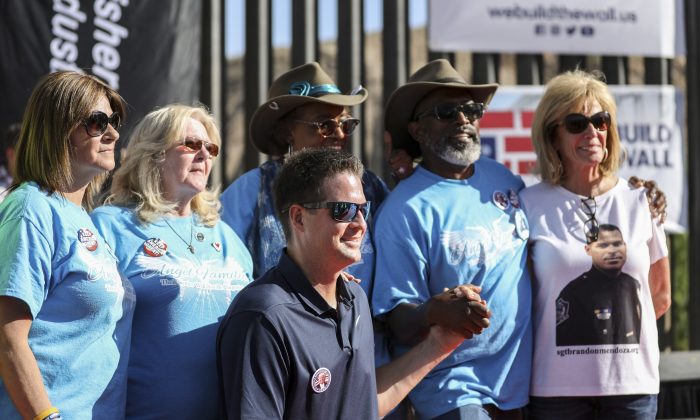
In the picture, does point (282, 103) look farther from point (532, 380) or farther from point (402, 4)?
point (402, 4)

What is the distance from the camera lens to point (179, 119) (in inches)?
123

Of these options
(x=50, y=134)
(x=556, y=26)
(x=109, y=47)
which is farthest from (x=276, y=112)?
(x=556, y=26)

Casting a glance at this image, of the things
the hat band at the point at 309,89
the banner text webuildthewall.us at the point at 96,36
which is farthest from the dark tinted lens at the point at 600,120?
the banner text webuildthewall.us at the point at 96,36

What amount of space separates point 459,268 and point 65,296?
1.40 m

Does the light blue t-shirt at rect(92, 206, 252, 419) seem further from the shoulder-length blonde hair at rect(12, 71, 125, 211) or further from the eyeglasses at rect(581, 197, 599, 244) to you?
the eyeglasses at rect(581, 197, 599, 244)

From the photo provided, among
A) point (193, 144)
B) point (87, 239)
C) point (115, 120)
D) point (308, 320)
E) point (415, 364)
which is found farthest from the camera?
point (193, 144)

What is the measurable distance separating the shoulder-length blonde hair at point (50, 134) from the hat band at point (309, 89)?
1.16m

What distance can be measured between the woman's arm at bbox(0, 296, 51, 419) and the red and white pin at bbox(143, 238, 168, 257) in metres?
0.53

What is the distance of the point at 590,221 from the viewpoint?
11.2 ft

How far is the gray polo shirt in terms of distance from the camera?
236cm

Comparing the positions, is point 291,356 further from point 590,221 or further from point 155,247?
point 590,221

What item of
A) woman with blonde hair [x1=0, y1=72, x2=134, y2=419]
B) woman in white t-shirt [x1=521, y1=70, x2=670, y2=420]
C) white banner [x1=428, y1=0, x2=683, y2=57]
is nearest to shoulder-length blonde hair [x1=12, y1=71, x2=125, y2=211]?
woman with blonde hair [x1=0, y1=72, x2=134, y2=419]

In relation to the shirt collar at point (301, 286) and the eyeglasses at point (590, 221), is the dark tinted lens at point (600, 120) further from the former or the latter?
the shirt collar at point (301, 286)

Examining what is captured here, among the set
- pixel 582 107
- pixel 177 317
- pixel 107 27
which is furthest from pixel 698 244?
pixel 177 317
